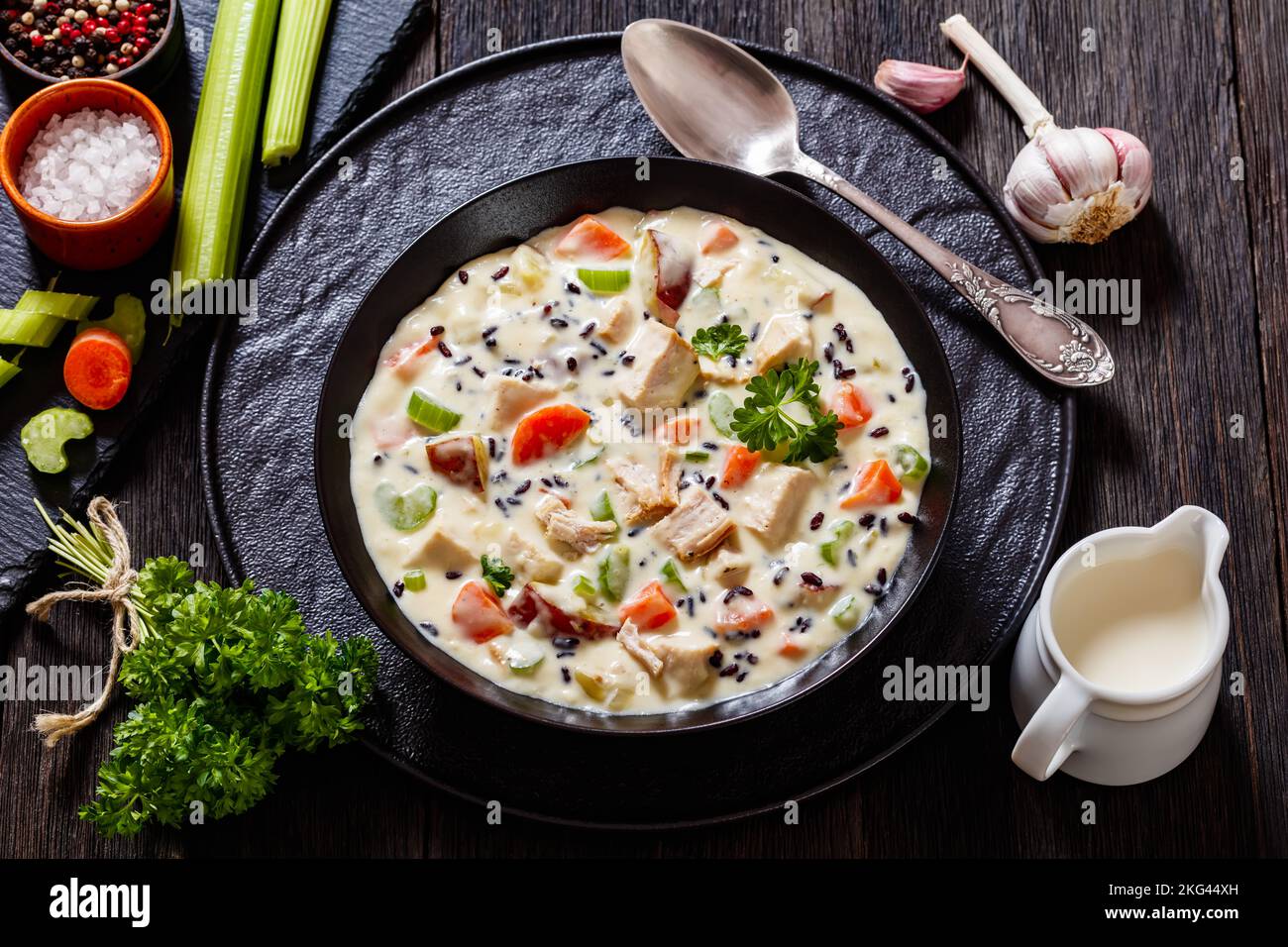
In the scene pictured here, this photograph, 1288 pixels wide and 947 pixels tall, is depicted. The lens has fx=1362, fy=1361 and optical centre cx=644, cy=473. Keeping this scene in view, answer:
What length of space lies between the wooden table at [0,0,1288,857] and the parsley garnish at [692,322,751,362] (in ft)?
4.02

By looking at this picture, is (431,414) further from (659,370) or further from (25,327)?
(25,327)

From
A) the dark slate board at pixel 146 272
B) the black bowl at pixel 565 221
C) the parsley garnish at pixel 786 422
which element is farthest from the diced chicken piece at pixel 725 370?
the dark slate board at pixel 146 272

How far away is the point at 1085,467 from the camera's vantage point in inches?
173

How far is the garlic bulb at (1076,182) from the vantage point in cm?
439

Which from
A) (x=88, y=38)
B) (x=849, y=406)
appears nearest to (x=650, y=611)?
(x=849, y=406)

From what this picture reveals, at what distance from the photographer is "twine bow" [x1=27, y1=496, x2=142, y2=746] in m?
4.13

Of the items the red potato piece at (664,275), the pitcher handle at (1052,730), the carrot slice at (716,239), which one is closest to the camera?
the pitcher handle at (1052,730)

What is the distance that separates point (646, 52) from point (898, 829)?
2589 millimetres

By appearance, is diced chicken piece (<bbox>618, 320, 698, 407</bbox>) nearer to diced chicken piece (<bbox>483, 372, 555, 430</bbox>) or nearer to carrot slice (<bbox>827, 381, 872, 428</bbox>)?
diced chicken piece (<bbox>483, 372, 555, 430</bbox>)

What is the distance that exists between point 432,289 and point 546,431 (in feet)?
2.07

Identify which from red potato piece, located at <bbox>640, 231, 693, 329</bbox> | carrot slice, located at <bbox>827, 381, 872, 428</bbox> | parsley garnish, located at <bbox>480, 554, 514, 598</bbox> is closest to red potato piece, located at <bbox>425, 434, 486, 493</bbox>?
parsley garnish, located at <bbox>480, 554, 514, 598</bbox>

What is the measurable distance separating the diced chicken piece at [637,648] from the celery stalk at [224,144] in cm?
184

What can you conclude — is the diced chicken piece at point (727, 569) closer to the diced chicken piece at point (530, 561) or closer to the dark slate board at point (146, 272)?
the diced chicken piece at point (530, 561)

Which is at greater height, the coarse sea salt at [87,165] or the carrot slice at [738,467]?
the coarse sea salt at [87,165]
